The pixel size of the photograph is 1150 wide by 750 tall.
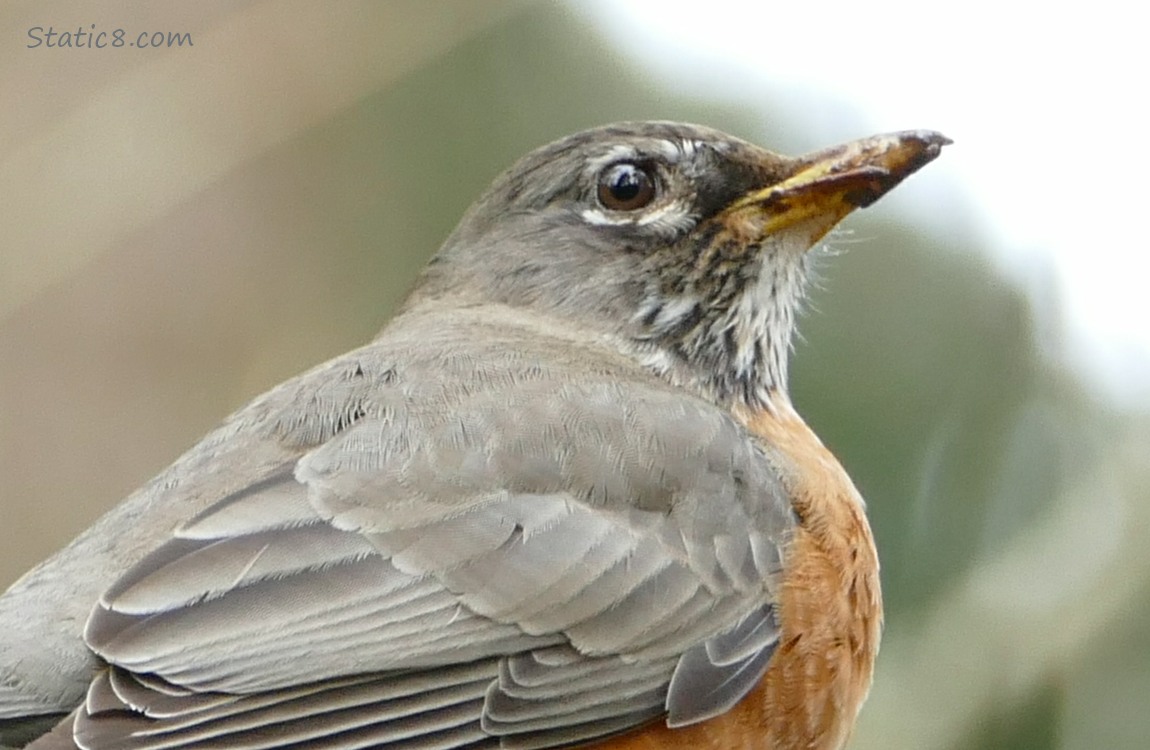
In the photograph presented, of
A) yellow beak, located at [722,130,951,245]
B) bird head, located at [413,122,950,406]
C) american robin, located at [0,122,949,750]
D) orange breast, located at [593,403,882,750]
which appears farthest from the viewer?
bird head, located at [413,122,950,406]

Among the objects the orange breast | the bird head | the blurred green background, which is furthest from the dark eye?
the orange breast

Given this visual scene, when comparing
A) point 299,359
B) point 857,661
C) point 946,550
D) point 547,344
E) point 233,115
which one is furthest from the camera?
point 299,359

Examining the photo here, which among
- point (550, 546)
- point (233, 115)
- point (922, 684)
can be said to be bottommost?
point (922, 684)

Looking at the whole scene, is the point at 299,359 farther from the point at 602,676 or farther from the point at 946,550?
the point at 602,676

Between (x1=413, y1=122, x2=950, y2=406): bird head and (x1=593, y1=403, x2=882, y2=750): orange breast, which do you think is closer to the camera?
(x1=593, y1=403, x2=882, y2=750): orange breast

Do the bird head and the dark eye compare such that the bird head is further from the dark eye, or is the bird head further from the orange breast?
the orange breast

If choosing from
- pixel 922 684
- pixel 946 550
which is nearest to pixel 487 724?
pixel 922 684

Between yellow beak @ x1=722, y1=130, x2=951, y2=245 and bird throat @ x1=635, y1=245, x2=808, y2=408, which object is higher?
yellow beak @ x1=722, y1=130, x2=951, y2=245
